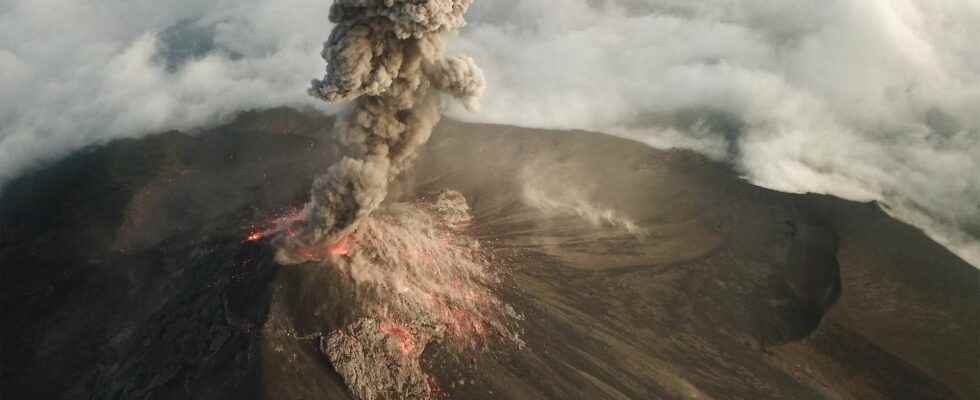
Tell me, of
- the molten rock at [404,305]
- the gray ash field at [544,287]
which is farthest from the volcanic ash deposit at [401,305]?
the gray ash field at [544,287]

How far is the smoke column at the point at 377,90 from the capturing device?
20000 millimetres

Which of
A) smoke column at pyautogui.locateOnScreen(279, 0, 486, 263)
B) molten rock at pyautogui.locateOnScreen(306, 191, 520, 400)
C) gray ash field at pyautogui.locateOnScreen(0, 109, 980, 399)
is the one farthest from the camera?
gray ash field at pyautogui.locateOnScreen(0, 109, 980, 399)

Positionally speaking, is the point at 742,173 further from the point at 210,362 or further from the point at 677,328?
the point at 210,362

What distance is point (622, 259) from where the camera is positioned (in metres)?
30.6

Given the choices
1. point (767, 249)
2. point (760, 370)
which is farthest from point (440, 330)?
point (767, 249)

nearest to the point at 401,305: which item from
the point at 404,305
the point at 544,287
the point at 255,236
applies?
the point at 404,305

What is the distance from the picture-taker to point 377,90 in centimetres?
2106

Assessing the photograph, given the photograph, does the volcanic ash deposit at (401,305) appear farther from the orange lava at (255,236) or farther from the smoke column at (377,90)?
the smoke column at (377,90)

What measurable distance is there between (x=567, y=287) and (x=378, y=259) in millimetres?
9555

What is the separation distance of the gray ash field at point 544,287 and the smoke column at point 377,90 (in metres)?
2.15

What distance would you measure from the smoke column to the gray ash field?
2.15m

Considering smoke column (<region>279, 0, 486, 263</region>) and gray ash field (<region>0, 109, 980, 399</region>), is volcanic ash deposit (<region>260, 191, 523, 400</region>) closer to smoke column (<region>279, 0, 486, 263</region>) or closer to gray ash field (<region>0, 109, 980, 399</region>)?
gray ash field (<region>0, 109, 980, 399</region>)

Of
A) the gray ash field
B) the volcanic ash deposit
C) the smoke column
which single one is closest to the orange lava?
the gray ash field

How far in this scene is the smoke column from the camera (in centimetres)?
2000
